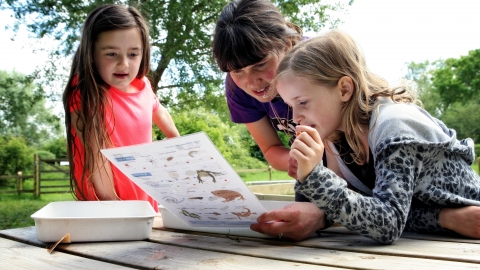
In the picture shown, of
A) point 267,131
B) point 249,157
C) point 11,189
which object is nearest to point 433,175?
point 267,131

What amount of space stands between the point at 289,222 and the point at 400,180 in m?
0.30

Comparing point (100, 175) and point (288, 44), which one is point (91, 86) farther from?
point (288, 44)

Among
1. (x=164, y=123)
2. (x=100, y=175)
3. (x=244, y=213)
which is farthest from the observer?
(x=164, y=123)

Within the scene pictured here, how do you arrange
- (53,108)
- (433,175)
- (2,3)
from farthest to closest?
(53,108), (2,3), (433,175)

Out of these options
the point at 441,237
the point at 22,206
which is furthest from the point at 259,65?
the point at 22,206

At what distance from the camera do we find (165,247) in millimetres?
1275

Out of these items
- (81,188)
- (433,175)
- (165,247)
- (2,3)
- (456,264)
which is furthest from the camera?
(2,3)

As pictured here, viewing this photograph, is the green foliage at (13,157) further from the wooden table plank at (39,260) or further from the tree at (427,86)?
the tree at (427,86)

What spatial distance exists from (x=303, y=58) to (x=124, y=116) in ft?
3.69

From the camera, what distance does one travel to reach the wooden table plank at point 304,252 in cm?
99

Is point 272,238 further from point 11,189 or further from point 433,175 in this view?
point 11,189


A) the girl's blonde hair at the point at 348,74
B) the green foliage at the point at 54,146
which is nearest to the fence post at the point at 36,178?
the green foliage at the point at 54,146

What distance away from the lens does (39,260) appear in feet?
3.76

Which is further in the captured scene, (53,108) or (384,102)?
(53,108)
